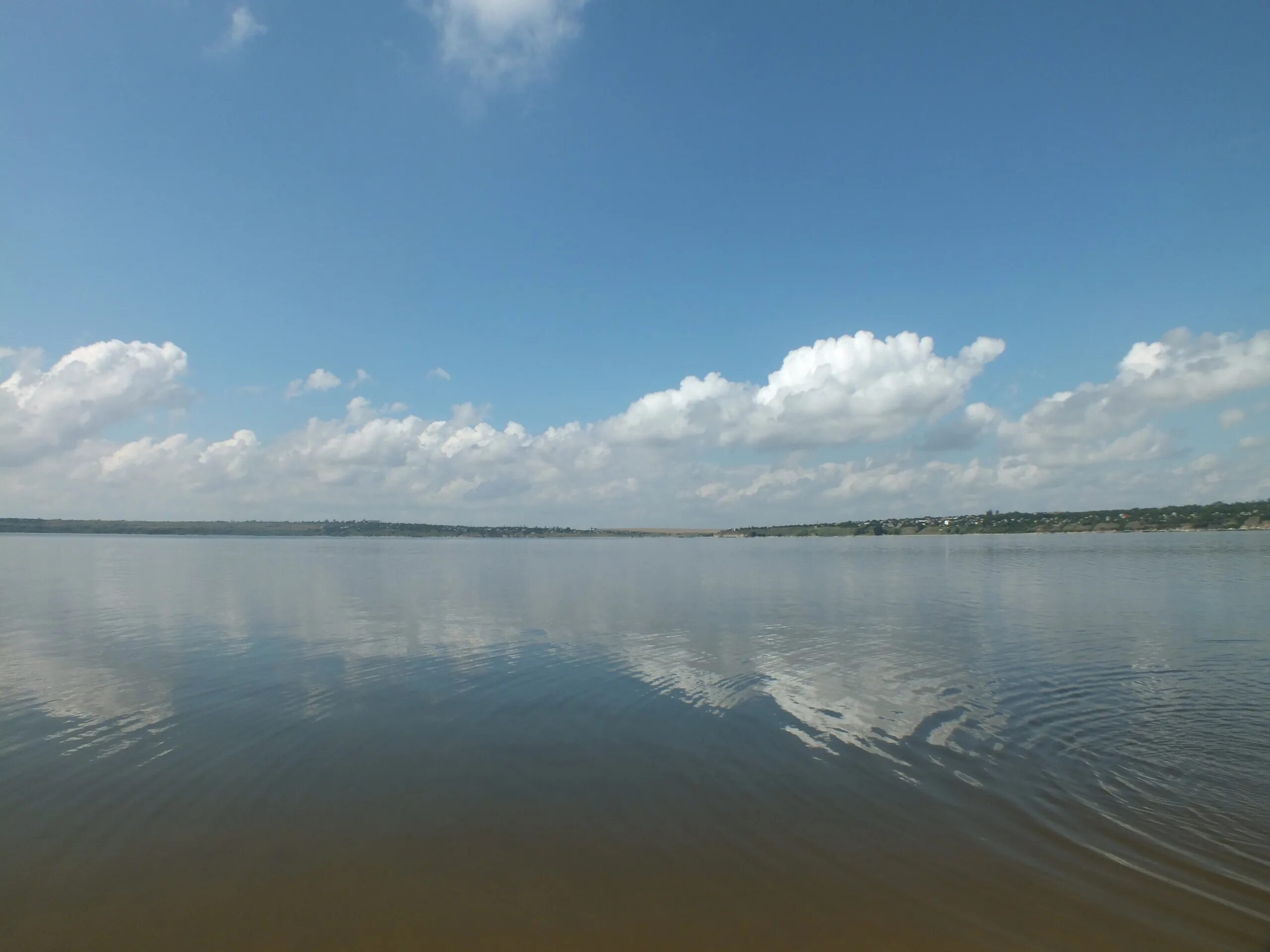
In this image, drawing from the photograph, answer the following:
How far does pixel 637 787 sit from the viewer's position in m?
9.64

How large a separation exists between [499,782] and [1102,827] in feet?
25.3

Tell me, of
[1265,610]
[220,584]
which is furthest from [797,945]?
[220,584]

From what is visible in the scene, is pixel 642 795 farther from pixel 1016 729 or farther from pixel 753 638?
pixel 753 638

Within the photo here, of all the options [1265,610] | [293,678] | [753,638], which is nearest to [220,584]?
[293,678]

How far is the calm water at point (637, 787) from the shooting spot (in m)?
6.50

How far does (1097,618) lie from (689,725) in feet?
65.8

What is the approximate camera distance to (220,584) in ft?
133

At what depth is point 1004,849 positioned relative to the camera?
305 inches

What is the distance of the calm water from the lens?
6496 mm

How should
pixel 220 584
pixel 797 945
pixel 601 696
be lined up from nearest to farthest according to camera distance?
1. pixel 797 945
2. pixel 601 696
3. pixel 220 584

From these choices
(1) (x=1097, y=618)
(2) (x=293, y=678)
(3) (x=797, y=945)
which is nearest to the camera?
(3) (x=797, y=945)

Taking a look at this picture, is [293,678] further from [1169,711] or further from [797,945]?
[1169,711]

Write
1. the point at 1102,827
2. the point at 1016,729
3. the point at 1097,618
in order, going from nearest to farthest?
the point at 1102,827, the point at 1016,729, the point at 1097,618

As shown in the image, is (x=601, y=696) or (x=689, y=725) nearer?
(x=689, y=725)
